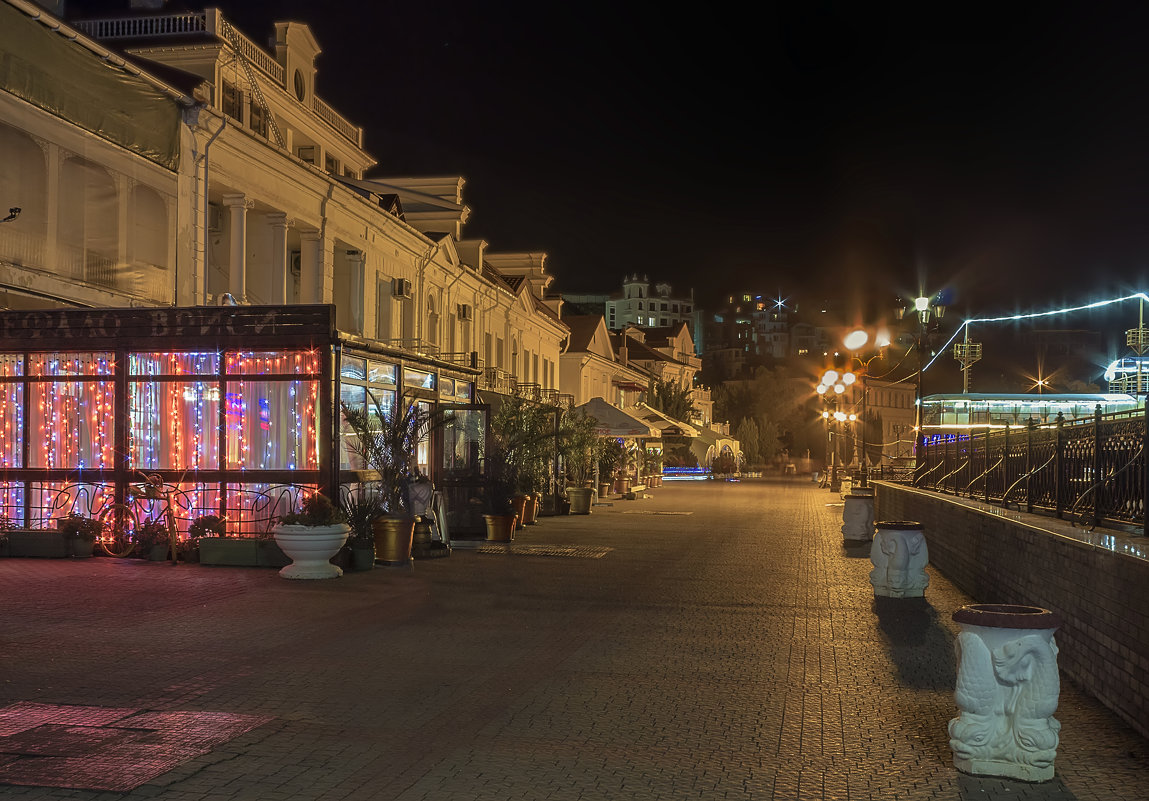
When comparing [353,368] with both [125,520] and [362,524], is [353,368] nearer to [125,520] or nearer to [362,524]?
[362,524]

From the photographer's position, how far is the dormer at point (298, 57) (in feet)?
83.6

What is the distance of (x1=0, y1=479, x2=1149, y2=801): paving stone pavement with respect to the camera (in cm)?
576

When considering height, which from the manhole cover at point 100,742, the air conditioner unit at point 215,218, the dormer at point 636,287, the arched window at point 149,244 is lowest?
the manhole cover at point 100,742

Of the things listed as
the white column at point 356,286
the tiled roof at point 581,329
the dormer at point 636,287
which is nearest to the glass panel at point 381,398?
the white column at point 356,286

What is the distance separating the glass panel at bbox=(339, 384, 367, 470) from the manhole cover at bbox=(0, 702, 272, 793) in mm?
9539

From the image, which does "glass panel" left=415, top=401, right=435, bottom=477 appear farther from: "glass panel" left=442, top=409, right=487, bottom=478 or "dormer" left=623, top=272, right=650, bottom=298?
"dormer" left=623, top=272, right=650, bottom=298

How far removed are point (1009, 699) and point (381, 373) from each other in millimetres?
13657

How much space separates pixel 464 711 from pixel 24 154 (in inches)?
528

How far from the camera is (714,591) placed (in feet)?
44.6

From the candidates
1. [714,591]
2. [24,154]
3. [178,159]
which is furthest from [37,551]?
[714,591]

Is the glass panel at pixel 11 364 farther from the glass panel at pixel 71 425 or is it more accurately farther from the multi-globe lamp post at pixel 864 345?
the multi-globe lamp post at pixel 864 345

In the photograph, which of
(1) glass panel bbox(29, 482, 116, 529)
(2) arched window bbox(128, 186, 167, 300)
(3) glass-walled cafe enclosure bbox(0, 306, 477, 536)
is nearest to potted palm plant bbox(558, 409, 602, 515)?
(2) arched window bbox(128, 186, 167, 300)

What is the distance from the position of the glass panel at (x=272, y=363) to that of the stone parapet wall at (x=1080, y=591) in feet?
30.6

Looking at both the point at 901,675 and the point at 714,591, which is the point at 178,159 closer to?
the point at 714,591
